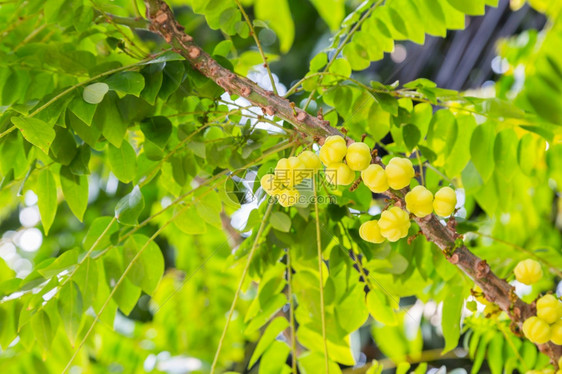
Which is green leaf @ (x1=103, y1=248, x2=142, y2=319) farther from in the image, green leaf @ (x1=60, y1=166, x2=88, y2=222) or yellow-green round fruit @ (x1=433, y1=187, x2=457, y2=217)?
yellow-green round fruit @ (x1=433, y1=187, x2=457, y2=217)

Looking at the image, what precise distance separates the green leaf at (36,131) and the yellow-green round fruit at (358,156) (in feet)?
1.02

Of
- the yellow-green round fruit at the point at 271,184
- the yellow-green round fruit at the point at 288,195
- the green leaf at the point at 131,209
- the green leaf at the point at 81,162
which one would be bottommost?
the green leaf at the point at 131,209

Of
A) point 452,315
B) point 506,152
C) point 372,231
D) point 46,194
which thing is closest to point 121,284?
point 46,194

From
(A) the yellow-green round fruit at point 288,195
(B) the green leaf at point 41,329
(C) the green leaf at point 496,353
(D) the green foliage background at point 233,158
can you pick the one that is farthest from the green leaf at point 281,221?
(C) the green leaf at point 496,353

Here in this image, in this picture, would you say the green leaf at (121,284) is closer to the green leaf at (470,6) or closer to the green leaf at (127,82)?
the green leaf at (127,82)

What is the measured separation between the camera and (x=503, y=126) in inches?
31.2

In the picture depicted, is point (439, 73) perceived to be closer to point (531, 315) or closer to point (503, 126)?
point (503, 126)

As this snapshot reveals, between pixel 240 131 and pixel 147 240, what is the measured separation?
0.65ft

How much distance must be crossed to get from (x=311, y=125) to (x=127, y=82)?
0.22 meters

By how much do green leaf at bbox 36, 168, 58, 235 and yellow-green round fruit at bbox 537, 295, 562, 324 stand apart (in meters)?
0.63

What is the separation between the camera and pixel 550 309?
2.01 feet

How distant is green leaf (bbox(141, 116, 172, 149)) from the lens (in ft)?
2.26

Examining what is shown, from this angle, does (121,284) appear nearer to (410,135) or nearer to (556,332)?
(410,135)

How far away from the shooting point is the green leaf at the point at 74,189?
2.37ft
